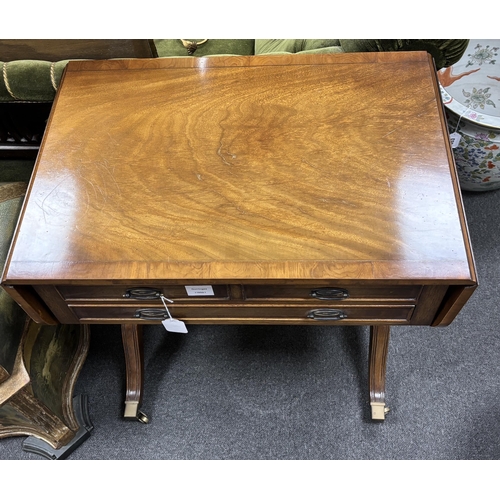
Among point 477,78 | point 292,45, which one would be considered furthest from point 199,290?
point 477,78

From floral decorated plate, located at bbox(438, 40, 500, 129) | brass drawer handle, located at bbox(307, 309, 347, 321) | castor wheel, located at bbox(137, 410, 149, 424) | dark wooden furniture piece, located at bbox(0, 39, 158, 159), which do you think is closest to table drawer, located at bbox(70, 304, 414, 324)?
brass drawer handle, located at bbox(307, 309, 347, 321)

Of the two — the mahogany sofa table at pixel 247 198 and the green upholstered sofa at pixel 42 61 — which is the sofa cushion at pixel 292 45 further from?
the mahogany sofa table at pixel 247 198

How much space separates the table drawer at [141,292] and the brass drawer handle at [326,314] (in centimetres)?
15

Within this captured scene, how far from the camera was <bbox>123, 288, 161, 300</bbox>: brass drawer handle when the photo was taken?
0.76 meters

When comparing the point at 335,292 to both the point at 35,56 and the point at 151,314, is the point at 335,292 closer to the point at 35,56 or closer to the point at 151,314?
the point at 151,314

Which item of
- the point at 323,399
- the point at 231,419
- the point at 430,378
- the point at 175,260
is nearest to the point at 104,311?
the point at 175,260

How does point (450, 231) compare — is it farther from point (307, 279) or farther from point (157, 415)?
point (157, 415)

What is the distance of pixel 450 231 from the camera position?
72 cm

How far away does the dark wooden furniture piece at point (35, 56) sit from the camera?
100 cm

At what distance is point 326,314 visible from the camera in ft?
2.66

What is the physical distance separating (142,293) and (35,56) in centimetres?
65

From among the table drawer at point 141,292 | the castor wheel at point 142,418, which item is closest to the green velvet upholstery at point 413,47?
the table drawer at point 141,292

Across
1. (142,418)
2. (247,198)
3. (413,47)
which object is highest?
(413,47)

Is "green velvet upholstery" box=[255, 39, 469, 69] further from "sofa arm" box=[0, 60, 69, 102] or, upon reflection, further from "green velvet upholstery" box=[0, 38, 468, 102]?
"sofa arm" box=[0, 60, 69, 102]
